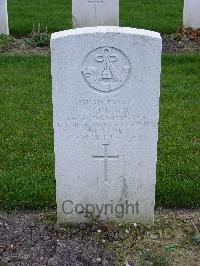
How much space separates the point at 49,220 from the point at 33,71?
3992 millimetres

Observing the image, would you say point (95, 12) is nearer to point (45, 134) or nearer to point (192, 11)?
point (192, 11)

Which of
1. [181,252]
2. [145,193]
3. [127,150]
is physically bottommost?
[181,252]

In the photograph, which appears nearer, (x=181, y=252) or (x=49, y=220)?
(x=181, y=252)

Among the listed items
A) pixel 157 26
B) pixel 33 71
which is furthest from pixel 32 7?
pixel 33 71

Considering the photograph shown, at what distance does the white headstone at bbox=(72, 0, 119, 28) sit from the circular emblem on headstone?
6.55m

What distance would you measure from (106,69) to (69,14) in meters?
8.00

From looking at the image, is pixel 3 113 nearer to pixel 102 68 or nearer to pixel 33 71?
pixel 33 71

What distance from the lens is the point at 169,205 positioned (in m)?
4.52

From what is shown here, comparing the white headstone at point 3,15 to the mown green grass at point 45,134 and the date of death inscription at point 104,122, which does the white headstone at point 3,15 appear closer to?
the mown green grass at point 45,134

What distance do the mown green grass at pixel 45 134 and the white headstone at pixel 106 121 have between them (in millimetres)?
567

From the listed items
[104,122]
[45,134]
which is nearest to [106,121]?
[104,122]

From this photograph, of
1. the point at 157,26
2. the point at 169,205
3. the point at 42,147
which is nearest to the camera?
the point at 169,205

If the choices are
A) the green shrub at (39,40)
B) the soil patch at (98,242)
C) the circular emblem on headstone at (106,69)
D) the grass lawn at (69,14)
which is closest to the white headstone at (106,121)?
the circular emblem on headstone at (106,69)

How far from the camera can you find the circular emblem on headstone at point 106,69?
11.8 ft
